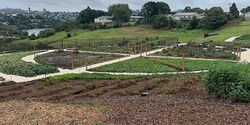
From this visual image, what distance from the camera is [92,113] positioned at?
28.9 feet

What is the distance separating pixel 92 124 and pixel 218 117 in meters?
2.98

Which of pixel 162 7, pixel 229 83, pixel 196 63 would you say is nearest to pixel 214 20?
pixel 162 7

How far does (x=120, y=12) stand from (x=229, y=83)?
77054mm

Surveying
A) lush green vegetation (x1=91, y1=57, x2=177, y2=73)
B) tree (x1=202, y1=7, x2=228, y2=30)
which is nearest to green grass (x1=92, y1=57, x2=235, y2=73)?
lush green vegetation (x1=91, y1=57, x2=177, y2=73)

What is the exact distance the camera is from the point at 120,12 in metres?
86.1

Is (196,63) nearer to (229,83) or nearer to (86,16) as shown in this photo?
(229,83)

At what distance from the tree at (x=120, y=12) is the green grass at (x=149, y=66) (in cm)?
5940

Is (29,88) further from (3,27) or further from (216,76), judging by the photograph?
(3,27)

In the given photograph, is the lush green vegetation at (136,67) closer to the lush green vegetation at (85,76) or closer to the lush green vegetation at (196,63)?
the lush green vegetation at (196,63)

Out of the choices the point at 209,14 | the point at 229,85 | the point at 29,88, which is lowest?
the point at 29,88

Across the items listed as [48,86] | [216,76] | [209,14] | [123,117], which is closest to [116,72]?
[48,86]

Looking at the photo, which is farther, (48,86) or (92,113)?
(48,86)

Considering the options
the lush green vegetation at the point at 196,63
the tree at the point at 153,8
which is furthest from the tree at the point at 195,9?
the lush green vegetation at the point at 196,63

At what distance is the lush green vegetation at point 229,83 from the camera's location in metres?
9.94
